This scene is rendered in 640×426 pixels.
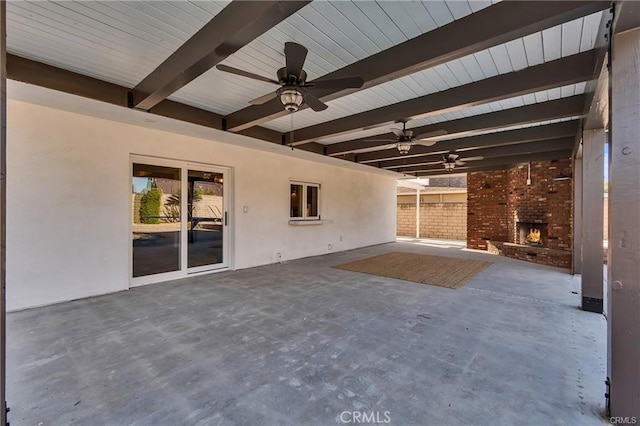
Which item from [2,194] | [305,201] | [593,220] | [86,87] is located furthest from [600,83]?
[305,201]

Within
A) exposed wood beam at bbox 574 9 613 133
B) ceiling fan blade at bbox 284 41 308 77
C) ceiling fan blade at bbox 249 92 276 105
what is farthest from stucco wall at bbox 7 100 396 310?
exposed wood beam at bbox 574 9 613 133

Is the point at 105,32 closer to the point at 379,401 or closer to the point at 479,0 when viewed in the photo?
the point at 479,0

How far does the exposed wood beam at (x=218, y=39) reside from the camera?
1.84 metres

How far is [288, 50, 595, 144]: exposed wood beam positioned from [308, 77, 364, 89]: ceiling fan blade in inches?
58.1

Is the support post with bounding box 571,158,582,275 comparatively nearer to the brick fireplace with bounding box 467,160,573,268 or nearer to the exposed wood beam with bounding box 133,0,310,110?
the brick fireplace with bounding box 467,160,573,268

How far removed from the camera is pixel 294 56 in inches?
91.8

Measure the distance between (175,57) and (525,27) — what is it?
288 cm

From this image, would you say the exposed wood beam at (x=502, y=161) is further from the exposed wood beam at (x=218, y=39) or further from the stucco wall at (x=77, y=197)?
the exposed wood beam at (x=218, y=39)

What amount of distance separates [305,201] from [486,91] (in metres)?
4.97

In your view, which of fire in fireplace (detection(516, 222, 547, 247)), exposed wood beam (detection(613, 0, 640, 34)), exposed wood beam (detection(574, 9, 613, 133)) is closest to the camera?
exposed wood beam (detection(613, 0, 640, 34))

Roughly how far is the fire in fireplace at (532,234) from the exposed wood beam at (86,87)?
26.4 feet

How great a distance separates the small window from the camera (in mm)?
7227

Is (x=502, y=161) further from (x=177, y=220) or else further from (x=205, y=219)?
(x=177, y=220)

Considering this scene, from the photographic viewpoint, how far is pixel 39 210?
3.63 m
